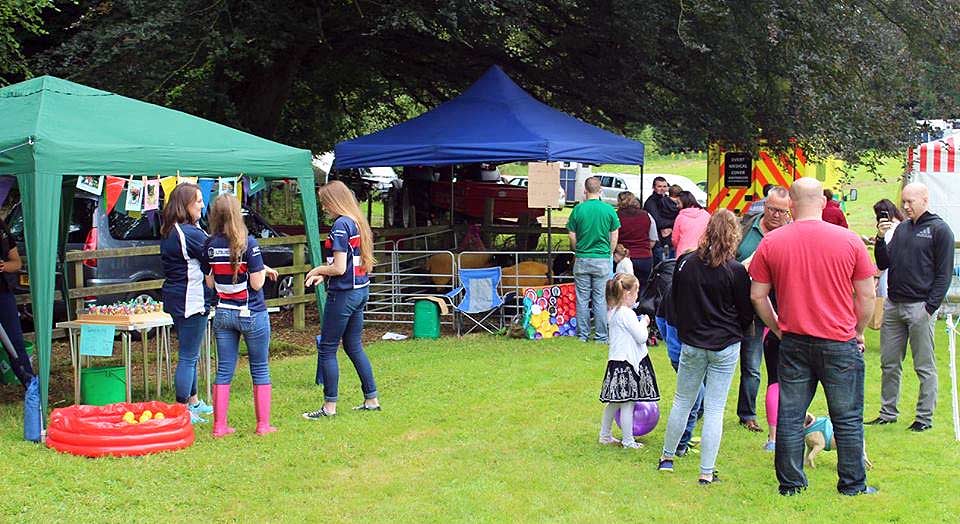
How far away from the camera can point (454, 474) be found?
6715mm

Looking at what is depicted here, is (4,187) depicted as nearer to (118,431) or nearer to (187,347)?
(187,347)

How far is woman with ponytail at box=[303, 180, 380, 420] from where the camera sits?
7.73 m

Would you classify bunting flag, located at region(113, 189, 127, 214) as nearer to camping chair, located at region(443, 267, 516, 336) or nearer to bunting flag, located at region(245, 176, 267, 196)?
bunting flag, located at region(245, 176, 267, 196)

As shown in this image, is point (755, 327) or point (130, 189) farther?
point (130, 189)

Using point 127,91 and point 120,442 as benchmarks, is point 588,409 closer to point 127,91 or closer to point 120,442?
point 120,442

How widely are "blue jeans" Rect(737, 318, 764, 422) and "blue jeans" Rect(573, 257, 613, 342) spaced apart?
4.10m

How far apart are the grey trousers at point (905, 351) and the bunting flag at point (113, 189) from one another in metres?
5.95

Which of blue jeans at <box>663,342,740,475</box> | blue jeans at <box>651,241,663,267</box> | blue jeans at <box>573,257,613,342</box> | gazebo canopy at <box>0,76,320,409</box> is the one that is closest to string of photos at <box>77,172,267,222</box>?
gazebo canopy at <box>0,76,320,409</box>

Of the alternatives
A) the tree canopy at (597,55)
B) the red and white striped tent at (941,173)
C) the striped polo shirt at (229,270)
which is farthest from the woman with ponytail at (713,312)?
the red and white striped tent at (941,173)

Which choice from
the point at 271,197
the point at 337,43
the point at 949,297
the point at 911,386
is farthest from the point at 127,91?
the point at 271,197

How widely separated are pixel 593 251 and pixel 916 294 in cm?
448

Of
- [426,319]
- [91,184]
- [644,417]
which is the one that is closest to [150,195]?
[91,184]

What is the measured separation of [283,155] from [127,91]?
4.31 m

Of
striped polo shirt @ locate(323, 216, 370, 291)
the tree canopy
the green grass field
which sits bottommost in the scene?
the green grass field
